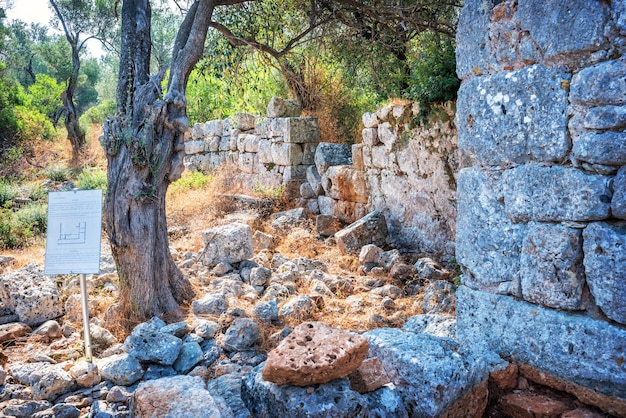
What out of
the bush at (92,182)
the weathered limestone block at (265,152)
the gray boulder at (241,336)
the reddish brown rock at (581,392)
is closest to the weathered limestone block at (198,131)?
the bush at (92,182)

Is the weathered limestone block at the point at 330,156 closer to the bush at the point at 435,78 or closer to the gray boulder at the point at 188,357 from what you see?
the bush at the point at 435,78

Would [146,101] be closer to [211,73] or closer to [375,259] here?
[211,73]

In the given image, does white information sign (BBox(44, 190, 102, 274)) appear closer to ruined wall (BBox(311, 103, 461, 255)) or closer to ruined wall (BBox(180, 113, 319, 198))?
ruined wall (BBox(311, 103, 461, 255))

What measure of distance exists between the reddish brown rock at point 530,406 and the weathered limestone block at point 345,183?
568cm

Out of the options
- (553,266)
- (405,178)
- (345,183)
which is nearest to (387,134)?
(405,178)

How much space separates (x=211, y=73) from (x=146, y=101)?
94.7 inches

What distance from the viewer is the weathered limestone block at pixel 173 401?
8.02 ft

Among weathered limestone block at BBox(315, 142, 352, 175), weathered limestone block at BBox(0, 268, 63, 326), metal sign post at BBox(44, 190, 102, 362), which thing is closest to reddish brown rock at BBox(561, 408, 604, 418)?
metal sign post at BBox(44, 190, 102, 362)

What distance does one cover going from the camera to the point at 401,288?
579 centimetres

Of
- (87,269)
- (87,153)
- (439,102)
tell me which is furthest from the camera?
(87,153)

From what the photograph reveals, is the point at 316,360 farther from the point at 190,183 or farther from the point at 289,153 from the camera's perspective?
the point at 190,183

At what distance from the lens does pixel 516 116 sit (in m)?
2.78

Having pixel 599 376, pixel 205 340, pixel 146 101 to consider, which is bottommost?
pixel 205 340

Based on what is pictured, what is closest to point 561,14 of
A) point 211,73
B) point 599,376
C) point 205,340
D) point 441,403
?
point 599,376
